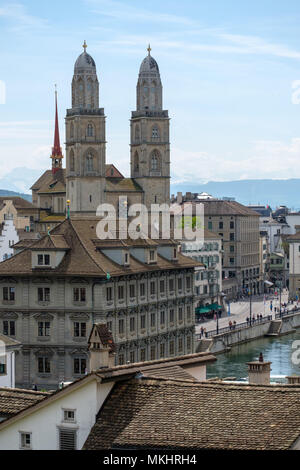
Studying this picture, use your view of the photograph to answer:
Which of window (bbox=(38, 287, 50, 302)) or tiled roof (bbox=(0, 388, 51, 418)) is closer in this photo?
tiled roof (bbox=(0, 388, 51, 418))

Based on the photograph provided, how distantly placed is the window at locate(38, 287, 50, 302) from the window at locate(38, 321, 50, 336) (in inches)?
52.3

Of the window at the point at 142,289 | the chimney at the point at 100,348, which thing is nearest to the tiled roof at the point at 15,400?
the chimney at the point at 100,348

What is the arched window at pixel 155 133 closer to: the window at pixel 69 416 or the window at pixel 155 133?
the window at pixel 155 133

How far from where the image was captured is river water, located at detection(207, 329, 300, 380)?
88.8 m

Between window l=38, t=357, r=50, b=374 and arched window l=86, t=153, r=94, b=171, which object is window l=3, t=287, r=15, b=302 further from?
arched window l=86, t=153, r=94, b=171

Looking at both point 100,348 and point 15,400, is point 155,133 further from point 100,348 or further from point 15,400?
point 15,400

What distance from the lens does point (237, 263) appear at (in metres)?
177

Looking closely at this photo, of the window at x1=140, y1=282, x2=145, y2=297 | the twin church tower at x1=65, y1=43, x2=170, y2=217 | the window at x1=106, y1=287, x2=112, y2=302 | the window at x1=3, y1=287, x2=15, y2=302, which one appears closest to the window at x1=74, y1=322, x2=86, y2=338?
the window at x1=106, y1=287, x2=112, y2=302

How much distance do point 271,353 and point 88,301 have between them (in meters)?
35.8

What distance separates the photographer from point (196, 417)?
79.7 ft

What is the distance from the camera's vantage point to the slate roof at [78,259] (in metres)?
71.9

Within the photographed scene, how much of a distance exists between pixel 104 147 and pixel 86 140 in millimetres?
2312

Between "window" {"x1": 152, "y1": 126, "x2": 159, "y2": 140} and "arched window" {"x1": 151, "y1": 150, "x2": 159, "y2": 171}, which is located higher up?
"window" {"x1": 152, "y1": 126, "x2": 159, "y2": 140}
